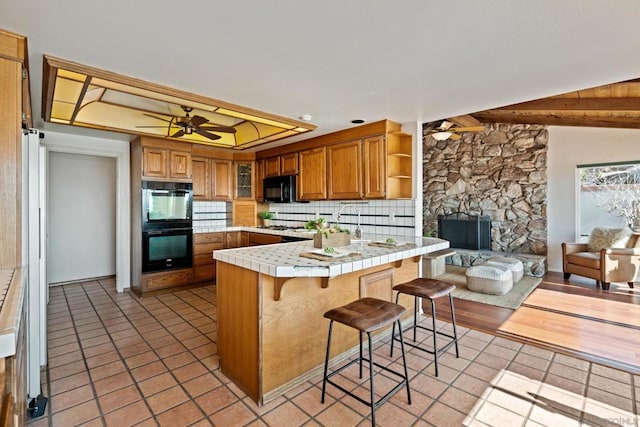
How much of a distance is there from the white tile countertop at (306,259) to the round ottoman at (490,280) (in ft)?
6.41

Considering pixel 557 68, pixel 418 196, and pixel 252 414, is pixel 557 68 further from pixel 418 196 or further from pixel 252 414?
pixel 252 414

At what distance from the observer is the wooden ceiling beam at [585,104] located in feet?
12.5

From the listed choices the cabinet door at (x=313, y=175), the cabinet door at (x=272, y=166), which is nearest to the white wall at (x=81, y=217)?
the cabinet door at (x=272, y=166)

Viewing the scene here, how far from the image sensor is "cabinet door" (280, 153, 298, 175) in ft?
15.8

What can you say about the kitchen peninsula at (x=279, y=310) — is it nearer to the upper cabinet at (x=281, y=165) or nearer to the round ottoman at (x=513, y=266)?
the upper cabinet at (x=281, y=165)

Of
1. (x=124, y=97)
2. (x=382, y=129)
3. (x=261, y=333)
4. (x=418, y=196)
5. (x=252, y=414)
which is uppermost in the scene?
(x=124, y=97)

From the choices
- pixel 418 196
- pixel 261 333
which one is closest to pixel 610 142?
pixel 418 196

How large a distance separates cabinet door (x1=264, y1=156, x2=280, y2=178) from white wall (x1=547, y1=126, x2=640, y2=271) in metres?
4.95

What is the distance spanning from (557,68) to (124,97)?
3.95 metres

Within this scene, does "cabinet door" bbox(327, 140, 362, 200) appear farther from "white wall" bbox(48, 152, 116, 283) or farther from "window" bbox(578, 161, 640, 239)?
"window" bbox(578, 161, 640, 239)

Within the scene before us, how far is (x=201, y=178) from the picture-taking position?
17.0ft

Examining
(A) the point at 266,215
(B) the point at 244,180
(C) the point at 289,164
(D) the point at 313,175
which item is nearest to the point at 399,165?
(D) the point at 313,175

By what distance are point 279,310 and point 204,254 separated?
3206 mm

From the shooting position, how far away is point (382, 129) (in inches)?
144
